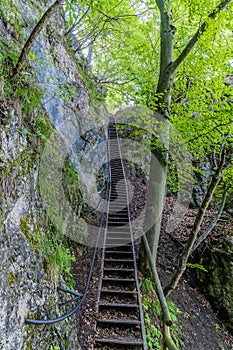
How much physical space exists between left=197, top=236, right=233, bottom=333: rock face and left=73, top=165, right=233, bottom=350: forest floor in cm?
25

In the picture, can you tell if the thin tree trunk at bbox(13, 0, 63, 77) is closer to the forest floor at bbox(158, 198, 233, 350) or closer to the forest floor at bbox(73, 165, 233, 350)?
the forest floor at bbox(73, 165, 233, 350)

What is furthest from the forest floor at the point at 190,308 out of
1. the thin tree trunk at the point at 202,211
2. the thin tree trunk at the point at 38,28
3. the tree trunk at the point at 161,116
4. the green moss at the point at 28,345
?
the thin tree trunk at the point at 38,28

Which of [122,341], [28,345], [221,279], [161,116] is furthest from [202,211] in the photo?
[28,345]

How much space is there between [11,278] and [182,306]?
19.6ft

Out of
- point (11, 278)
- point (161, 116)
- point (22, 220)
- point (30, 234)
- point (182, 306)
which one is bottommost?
point (182, 306)

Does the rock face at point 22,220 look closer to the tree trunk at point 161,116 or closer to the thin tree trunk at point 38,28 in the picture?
the thin tree trunk at point 38,28

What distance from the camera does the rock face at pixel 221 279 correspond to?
286 inches

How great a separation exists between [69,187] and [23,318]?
328cm

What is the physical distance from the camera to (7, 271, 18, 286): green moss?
224 centimetres

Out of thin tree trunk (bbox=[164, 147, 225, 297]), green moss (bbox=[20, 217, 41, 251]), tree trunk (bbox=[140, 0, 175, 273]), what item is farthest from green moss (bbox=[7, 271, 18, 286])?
tree trunk (bbox=[140, 0, 175, 273])

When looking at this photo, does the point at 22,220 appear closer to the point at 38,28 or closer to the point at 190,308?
the point at 38,28

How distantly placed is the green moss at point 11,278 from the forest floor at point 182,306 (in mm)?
2319

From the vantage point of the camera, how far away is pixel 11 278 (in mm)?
2289

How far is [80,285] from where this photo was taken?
15.8 feet
